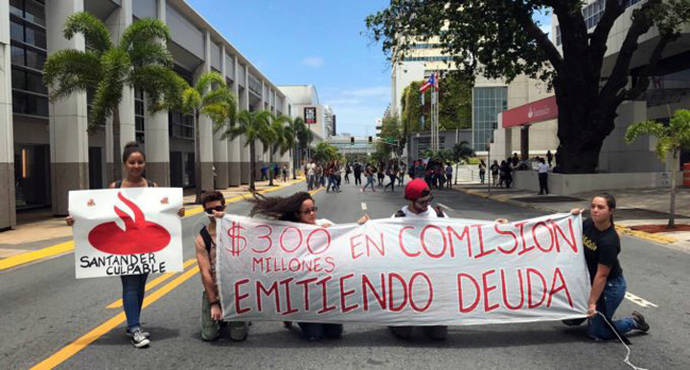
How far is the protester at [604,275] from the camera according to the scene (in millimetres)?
4664

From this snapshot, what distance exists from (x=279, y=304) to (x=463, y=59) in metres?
22.2

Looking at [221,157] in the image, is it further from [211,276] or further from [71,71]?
[211,276]

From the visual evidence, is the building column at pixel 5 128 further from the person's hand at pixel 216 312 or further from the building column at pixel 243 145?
the building column at pixel 243 145

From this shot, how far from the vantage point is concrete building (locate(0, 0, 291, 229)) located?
1457cm

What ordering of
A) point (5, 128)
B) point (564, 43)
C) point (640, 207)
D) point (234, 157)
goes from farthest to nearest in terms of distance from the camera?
point (234, 157)
point (564, 43)
point (640, 207)
point (5, 128)

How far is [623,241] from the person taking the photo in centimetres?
1114

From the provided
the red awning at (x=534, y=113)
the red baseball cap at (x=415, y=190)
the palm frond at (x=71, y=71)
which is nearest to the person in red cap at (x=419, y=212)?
the red baseball cap at (x=415, y=190)

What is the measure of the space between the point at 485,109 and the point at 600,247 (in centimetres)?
7498

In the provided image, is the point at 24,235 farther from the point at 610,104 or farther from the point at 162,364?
the point at 610,104

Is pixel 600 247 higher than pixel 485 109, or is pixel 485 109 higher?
pixel 485 109

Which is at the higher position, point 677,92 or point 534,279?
point 677,92

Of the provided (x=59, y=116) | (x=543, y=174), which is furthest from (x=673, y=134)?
(x=59, y=116)

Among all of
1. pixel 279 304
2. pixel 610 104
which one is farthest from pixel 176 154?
pixel 279 304

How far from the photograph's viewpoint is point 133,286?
4.75 metres
